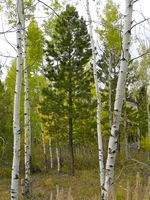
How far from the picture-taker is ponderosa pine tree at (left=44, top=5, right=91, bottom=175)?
43.2 feet

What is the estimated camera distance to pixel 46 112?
45.5 feet

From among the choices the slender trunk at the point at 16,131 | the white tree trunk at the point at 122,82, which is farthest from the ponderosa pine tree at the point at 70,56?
the white tree trunk at the point at 122,82

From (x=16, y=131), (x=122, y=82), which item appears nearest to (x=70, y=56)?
(x=16, y=131)

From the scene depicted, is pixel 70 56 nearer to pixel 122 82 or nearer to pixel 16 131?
pixel 16 131

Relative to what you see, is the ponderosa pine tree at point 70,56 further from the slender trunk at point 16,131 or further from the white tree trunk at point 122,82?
the white tree trunk at point 122,82

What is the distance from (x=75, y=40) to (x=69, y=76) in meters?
2.03

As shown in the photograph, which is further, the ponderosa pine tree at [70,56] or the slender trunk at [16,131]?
the ponderosa pine tree at [70,56]

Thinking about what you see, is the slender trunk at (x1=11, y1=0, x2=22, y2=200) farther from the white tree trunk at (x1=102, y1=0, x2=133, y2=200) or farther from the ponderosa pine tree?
the ponderosa pine tree

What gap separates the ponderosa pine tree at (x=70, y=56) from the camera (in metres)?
13.2

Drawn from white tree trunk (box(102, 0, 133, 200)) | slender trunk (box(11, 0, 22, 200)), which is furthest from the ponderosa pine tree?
white tree trunk (box(102, 0, 133, 200))

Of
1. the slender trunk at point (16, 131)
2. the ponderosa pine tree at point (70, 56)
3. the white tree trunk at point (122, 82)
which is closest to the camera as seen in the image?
the white tree trunk at point (122, 82)

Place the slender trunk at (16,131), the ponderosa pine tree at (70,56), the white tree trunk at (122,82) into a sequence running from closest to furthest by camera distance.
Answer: the white tree trunk at (122,82) → the slender trunk at (16,131) → the ponderosa pine tree at (70,56)

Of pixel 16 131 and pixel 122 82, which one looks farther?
pixel 16 131

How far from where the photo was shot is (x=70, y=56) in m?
13.4
